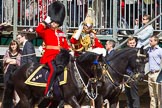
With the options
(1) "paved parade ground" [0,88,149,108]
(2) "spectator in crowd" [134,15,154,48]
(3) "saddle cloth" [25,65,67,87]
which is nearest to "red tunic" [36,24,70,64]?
(3) "saddle cloth" [25,65,67,87]

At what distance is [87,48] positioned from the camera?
1300cm

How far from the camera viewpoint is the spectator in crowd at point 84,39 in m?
13.0

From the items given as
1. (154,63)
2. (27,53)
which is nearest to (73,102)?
(27,53)

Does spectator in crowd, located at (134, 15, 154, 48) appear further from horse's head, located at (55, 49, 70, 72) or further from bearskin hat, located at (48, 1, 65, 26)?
horse's head, located at (55, 49, 70, 72)

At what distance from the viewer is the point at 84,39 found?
512 inches

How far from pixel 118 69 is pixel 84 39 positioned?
0.97m

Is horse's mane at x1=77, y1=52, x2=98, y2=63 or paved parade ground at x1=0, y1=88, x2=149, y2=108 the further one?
paved parade ground at x1=0, y1=88, x2=149, y2=108

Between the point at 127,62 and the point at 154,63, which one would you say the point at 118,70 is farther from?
the point at 154,63

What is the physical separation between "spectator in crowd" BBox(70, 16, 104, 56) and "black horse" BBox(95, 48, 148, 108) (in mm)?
571

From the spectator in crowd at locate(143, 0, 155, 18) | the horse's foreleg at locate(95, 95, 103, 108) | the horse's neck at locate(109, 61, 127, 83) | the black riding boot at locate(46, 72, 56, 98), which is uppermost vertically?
the spectator in crowd at locate(143, 0, 155, 18)

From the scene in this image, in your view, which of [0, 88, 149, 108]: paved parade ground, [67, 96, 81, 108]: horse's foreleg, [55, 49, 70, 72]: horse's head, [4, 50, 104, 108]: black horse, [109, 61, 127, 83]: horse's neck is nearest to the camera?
[67, 96, 81, 108]: horse's foreleg

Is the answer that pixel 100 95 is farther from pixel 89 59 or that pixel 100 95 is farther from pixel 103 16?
pixel 103 16

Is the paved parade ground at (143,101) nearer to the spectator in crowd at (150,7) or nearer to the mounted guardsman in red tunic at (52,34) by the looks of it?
the spectator in crowd at (150,7)

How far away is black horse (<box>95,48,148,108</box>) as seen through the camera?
1245cm
